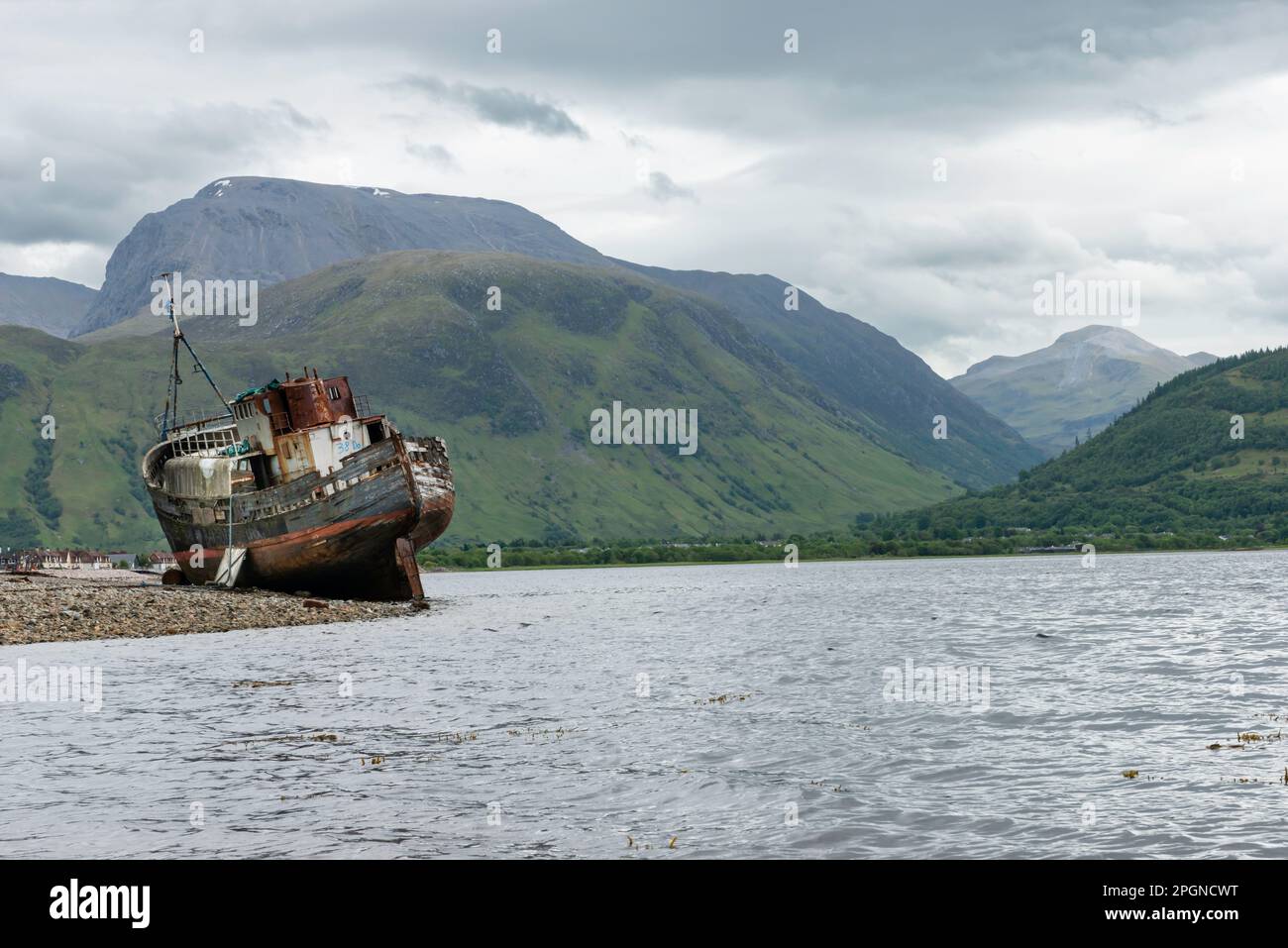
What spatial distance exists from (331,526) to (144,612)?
50.3ft

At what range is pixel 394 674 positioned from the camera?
1898 inches

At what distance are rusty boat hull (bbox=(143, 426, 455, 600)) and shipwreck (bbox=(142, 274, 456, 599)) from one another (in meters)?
0.09

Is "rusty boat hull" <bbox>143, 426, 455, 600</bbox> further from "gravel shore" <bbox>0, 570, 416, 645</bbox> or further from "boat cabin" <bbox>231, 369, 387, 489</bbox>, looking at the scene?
"boat cabin" <bbox>231, 369, 387, 489</bbox>

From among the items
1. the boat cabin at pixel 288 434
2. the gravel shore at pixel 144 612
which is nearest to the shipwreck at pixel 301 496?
the boat cabin at pixel 288 434

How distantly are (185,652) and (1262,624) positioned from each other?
188ft

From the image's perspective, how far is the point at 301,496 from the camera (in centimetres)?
8144

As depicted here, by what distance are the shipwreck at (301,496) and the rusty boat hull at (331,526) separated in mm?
94

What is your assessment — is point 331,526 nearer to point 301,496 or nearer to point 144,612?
point 301,496

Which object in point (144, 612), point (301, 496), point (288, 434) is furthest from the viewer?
point (288, 434)

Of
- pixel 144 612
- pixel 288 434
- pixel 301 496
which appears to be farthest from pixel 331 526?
pixel 144 612
